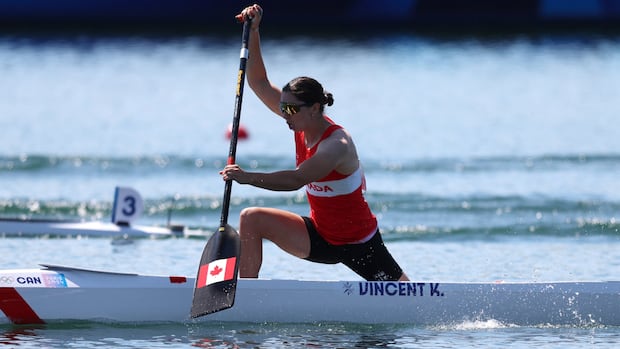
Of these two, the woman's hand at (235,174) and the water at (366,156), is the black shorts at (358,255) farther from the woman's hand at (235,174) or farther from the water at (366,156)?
the woman's hand at (235,174)

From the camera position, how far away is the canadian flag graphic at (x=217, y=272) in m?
9.88

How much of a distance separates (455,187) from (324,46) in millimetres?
27340

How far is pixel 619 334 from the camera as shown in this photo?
10344mm

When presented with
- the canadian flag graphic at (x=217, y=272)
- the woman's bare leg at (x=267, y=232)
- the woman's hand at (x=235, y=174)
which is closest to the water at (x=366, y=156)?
the canadian flag graphic at (x=217, y=272)

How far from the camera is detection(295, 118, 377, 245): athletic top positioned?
31.9ft

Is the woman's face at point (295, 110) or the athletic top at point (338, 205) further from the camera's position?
the athletic top at point (338, 205)

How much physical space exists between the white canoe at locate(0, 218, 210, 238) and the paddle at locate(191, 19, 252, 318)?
5.87 metres

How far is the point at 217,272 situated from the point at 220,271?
0.03m

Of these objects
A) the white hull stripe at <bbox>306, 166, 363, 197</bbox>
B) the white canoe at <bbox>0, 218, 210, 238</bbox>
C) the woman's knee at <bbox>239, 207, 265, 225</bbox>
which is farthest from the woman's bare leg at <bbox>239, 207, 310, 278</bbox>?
the white canoe at <bbox>0, 218, 210, 238</bbox>

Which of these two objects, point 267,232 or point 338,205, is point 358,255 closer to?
point 338,205

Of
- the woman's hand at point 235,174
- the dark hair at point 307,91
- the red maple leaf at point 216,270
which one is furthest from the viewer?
the red maple leaf at point 216,270

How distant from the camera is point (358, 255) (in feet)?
32.7

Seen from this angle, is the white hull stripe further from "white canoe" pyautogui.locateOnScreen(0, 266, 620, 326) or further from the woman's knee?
"white canoe" pyautogui.locateOnScreen(0, 266, 620, 326)

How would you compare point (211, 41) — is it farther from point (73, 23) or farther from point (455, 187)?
point (455, 187)
